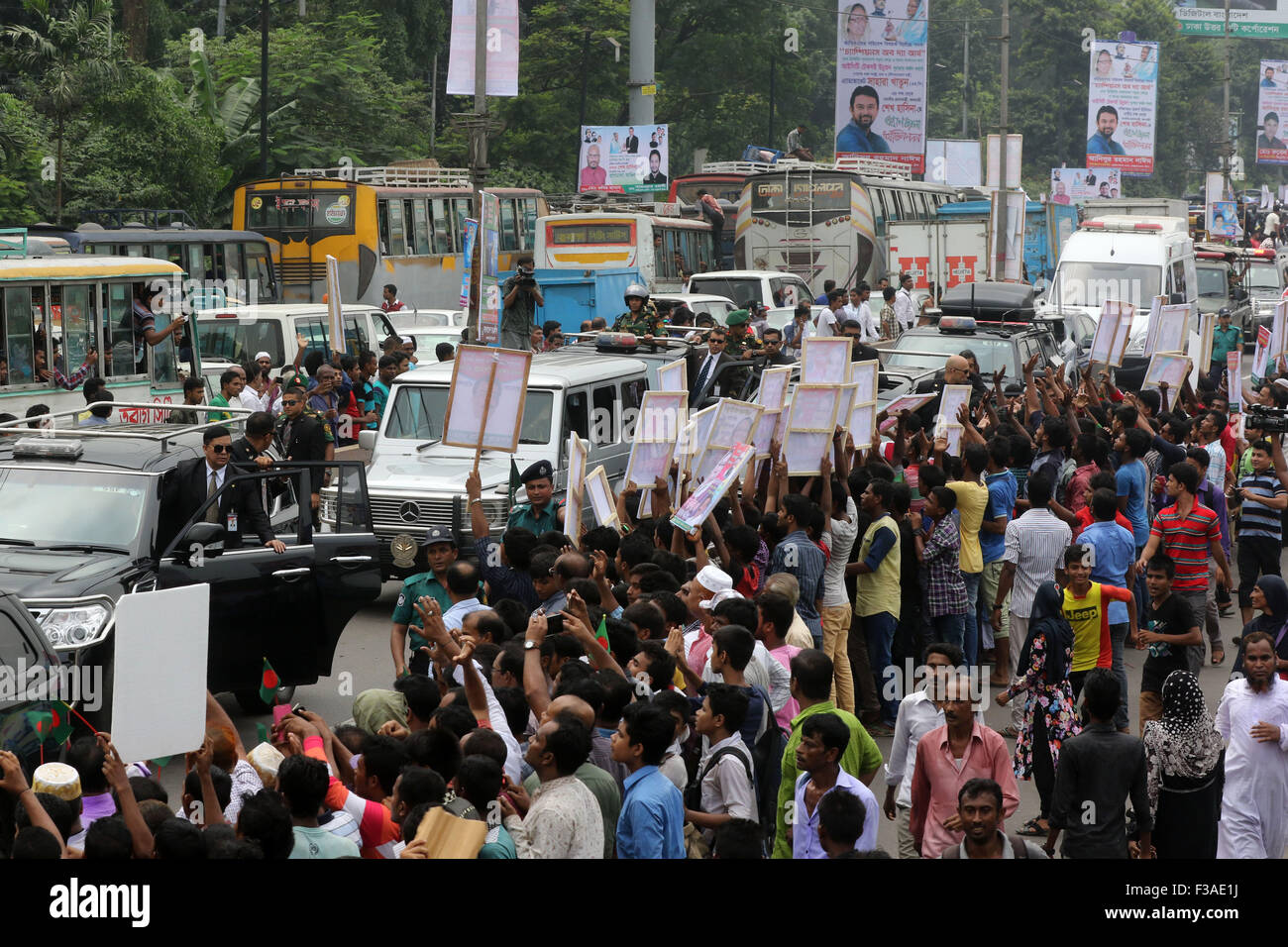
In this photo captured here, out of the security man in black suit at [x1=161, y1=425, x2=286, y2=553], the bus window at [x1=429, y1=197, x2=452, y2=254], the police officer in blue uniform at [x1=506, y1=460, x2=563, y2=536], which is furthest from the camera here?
the bus window at [x1=429, y1=197, x2=452, y2=254]

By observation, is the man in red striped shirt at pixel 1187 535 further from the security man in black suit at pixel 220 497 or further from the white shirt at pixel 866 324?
the white shirt at pixel 866 324

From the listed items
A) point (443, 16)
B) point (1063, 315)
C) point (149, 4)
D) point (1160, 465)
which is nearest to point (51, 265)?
point (1160, 465)

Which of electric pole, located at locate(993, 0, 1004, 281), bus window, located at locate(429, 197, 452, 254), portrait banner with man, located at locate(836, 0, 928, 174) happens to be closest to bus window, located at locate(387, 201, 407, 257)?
bus window, located at locate(429, 197, 452, 254)

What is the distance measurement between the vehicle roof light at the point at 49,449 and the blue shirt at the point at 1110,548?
5.77m

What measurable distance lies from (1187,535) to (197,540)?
5.97m

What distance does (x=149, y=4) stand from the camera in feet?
130

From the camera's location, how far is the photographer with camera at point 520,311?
21641mm

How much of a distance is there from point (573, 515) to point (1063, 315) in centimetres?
1431

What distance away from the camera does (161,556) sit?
908 cm

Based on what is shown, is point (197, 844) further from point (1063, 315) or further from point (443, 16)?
point (443, 16)

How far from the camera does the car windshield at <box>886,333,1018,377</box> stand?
18.2m

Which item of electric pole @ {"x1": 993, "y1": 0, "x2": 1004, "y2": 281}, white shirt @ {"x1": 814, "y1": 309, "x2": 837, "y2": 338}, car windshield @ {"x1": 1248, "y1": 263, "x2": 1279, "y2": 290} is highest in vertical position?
electric pole @ {"x1": 993, "y1": 0, "x2": 1004, "y2": 281}

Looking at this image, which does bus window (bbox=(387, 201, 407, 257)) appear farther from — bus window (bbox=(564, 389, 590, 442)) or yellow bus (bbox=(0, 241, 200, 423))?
bus window (bbox=(564, 389, 590, 442))

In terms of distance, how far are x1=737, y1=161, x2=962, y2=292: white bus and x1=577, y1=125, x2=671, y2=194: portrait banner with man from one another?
15.4 feet
